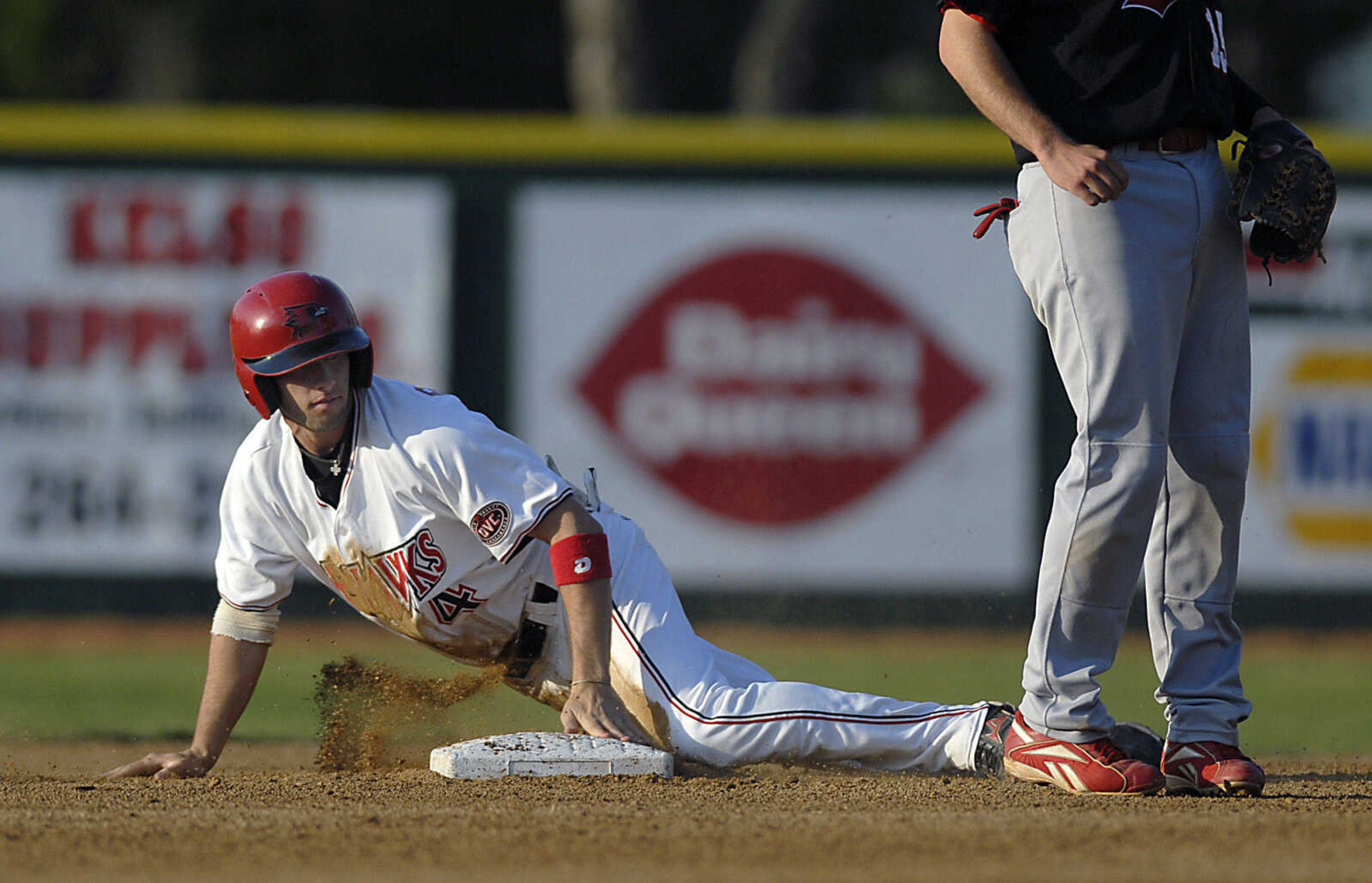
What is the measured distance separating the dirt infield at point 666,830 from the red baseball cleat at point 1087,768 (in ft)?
0.13

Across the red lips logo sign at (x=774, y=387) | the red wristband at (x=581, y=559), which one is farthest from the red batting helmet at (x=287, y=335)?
the red lips logo sign at (x=774, y=387)

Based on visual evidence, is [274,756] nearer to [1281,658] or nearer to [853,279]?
[853,279]

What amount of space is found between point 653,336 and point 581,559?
5.21 metres

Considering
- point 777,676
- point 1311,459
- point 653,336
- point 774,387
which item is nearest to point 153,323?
point 653,336

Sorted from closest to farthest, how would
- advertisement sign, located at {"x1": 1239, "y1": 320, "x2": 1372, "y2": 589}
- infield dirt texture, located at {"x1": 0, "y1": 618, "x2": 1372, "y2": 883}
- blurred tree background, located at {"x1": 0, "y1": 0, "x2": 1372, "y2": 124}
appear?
infield dirt texture, located at {"x1": 0, "y1": 618, "x2": 1372, "y2": 883}
advertisement sign, located at {"x1": 1239, "y1": 320, "x2": 1372, "y2": 589}
blurred tree background, located at {"x1": 0, "y1": 0, "x2": 1372, "y2": 124}

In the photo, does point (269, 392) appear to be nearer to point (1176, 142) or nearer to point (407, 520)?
point (407, 520)

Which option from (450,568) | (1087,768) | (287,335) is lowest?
(1087,768)

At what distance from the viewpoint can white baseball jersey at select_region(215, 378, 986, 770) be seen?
13.3 ft

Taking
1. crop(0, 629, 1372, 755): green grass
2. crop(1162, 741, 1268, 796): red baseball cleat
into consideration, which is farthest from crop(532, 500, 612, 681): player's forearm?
crop(1162, 741, 1268, 796): red baseball cleat

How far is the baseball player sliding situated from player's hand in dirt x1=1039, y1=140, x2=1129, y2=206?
52.1 inches

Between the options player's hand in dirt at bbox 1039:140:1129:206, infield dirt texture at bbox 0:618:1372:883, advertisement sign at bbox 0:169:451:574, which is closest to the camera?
infield dirt texture at bbox 0:618:1372:883

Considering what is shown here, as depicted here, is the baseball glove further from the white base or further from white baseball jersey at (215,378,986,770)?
the white base

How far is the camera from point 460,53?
1852cm

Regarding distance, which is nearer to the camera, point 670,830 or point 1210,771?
point 670,830
